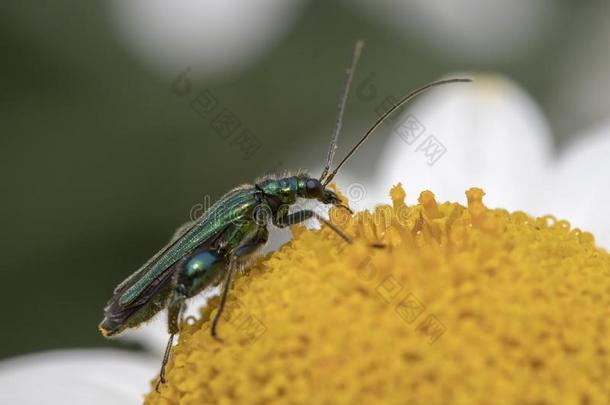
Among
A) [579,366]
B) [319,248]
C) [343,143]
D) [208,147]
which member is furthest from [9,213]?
[579,366]

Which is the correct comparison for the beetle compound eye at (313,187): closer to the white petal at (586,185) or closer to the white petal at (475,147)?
the white petal at (475,147)

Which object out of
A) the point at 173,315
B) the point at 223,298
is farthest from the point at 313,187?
the point at 173,315

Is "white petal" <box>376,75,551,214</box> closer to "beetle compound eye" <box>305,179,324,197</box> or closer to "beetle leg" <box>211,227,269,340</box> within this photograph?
"beetle compound eye" <box>305,179,324,197</box>

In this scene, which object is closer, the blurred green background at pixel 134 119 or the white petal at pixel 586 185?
the white petal at pixel 586 185

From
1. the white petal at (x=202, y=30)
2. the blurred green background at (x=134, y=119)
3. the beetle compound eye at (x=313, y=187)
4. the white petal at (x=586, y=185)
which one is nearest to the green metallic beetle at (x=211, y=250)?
the beetle compound eye at (x=313, y=187)

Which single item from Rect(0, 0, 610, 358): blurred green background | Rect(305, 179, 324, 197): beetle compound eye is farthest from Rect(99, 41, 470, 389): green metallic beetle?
Rect(0, 0, 610, 358): blurred green background
